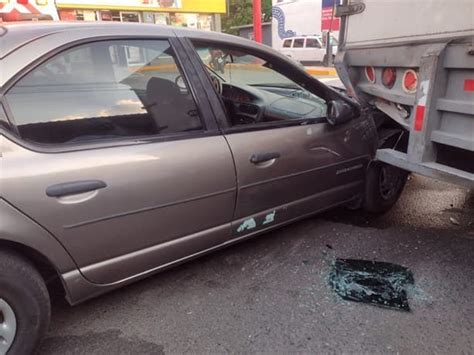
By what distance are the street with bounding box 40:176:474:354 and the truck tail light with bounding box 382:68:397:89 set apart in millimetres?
1234

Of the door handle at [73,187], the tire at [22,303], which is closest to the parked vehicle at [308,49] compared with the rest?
the door handle at [73,187]

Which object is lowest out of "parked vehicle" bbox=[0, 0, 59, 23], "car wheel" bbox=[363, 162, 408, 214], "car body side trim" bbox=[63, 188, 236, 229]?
"car wheel" bbox=[363, 162, 408, 214]

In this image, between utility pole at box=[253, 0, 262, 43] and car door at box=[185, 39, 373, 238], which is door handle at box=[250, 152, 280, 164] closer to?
car door at box=[185, 39, 373, 238]

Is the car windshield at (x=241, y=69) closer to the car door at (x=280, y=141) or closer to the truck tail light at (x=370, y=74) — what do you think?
the car door at (x=280, y=141)

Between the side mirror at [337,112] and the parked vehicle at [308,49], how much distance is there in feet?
60.5

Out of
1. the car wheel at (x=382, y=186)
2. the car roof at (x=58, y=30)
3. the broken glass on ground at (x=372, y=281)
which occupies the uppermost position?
the car roof at (x=58, y=30)

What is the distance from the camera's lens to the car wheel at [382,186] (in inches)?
142

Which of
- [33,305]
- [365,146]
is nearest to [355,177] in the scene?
[365,146]

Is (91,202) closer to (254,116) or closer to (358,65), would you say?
(254,116)

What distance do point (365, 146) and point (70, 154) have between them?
2347 millimetres

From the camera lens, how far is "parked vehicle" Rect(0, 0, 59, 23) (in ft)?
9.36

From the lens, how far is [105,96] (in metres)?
2.24

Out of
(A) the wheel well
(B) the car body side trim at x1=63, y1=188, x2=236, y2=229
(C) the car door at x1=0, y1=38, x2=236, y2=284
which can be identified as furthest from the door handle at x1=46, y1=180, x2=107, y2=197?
(A) the wheel well

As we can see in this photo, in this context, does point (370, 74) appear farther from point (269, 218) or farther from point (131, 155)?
point (131, 155)
